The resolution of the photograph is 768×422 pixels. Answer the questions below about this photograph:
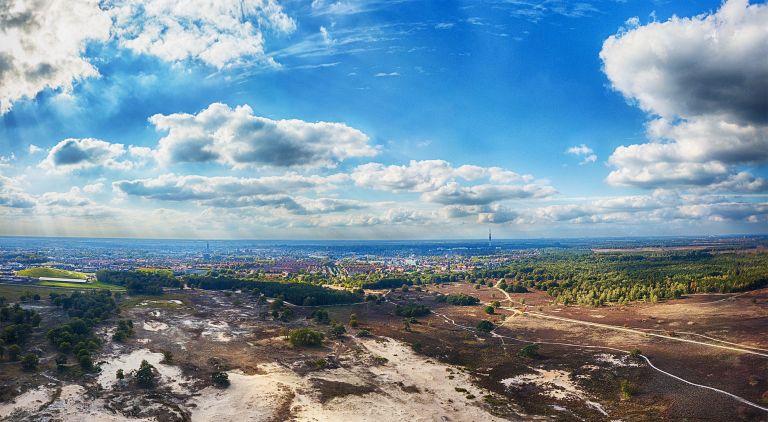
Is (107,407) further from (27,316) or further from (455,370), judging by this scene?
(27,316)

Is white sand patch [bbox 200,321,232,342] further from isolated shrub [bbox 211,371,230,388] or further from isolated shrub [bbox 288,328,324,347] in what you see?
isolated shrub [bbox 211,371,230,388]

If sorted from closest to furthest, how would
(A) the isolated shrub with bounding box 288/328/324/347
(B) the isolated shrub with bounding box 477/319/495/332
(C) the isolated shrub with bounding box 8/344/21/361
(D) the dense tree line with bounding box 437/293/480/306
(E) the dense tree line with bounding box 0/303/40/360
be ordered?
(C) the isolated shrub with bounding box 8/344/21/361
(E) the dense tree line with bounding box 0/303/40/360
(A) the isolated shrub with bounding box 288/328/324/347
(B) the isolated shrub with bounding box 477/319/495/332
(D) the dense tree line with bounding box 437/293/480/306

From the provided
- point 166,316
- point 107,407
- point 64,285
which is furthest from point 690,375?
point 64,285

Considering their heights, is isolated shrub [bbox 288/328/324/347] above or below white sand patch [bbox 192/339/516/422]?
above

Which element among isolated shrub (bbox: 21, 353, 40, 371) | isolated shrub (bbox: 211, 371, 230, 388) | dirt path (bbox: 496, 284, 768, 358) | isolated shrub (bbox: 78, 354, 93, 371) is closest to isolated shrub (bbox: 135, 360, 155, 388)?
isolated shrub (bbox: 211, 371, 230, 388)

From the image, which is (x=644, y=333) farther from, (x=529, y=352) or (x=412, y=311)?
(x=412, y=311)
